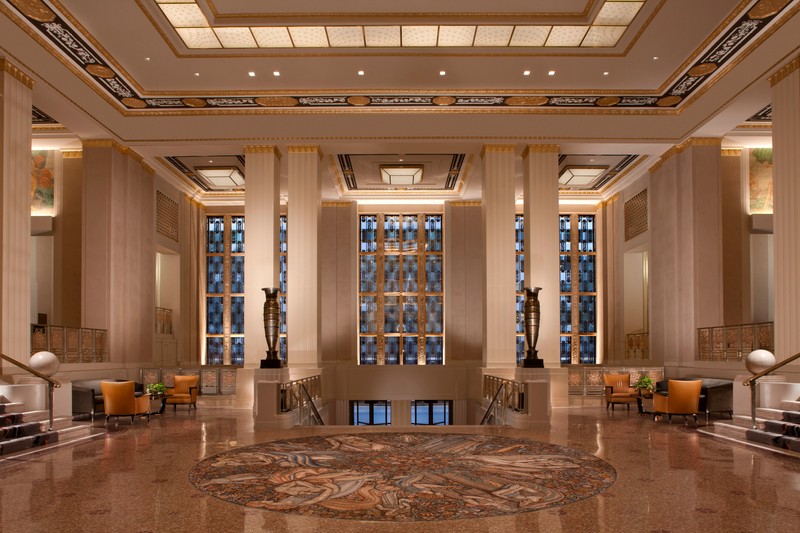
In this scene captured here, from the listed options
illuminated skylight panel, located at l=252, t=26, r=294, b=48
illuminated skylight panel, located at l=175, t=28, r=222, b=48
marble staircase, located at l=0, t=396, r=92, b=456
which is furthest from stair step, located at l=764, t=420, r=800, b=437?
Answer: illuminated skylight panel, located at l=175, t=28, r=222, b=48

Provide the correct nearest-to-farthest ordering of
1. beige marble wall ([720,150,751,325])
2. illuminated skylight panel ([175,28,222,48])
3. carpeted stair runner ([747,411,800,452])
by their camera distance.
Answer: carpeted stair runner ([747,411,800,452])
illuminated skylight panel ([175,28,222,48])
beige marble wall ([720,150,751,325])

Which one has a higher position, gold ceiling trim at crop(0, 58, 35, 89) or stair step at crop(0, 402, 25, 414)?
gold ceiling trim at crop(0, 58, 35, 89)

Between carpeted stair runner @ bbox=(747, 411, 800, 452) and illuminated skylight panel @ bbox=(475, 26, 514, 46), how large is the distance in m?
7.79

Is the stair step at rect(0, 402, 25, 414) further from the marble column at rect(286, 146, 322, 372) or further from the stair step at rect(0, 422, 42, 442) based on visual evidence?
the marble column at rect(286, 146, 322, 372)

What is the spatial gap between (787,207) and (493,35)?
237 inches

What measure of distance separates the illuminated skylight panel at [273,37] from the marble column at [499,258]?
5.72 m

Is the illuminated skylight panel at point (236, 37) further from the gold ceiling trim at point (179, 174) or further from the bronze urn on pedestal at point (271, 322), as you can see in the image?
the gold ceiling trim at point (179, 174)

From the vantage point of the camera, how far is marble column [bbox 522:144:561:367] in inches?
639

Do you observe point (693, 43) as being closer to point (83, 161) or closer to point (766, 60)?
point (766, 60)

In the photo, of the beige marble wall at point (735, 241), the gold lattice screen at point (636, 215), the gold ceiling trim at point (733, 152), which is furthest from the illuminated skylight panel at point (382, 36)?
the gold lattice screen at point (636, 215)

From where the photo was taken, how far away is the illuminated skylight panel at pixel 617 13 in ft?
38.6

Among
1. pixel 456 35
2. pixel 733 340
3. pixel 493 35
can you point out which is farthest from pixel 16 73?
pixel 733 340

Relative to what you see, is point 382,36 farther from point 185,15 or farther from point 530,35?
point 185,15

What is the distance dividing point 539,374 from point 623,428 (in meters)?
1.60
